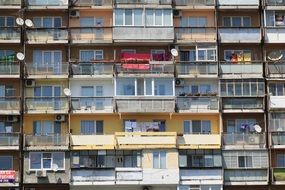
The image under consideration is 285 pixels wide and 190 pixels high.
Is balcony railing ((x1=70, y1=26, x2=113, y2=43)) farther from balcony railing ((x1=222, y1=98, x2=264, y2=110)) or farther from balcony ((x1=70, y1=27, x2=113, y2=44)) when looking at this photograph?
balcony railing ((x1=222, y1=98, x2=264, y2=110))

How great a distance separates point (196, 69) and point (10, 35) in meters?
13.8

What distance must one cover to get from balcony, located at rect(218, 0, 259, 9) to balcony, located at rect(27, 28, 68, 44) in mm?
11787

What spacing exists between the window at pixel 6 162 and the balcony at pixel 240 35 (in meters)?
17.7

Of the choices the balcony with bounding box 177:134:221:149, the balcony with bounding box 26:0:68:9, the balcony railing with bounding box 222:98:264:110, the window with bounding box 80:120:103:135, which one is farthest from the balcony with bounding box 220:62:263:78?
the balcony with bounding box 26:0:68:9

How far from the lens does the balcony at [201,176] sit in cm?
6122

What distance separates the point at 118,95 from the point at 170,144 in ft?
17.0

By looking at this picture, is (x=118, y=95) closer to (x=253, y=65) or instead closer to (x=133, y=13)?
(x=133, y=13)

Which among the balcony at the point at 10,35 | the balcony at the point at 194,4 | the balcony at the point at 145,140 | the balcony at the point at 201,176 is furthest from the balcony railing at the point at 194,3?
the balcony at the point at 201,176

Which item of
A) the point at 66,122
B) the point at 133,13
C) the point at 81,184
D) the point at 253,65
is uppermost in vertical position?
the point at 133,13

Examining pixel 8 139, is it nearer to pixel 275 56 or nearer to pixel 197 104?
pixel 197 104

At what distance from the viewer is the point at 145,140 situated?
61.7m

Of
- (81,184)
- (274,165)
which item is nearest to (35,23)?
(81,184)

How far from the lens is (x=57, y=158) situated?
2430 inches

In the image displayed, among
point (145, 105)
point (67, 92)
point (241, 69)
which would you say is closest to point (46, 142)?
point (67, 92)
